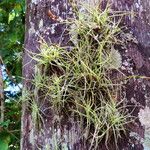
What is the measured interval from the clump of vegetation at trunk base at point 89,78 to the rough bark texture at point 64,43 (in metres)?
0.02

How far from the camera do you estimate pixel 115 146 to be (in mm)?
853

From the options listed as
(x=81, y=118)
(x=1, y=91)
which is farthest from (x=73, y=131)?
(x=1, y=91)

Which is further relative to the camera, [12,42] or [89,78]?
[12,42]

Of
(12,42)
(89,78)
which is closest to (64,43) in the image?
(89,78)

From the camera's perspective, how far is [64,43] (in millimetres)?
934

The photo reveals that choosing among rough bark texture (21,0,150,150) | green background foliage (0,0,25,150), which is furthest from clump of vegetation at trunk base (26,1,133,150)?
green background foliage (0,0,25,150)

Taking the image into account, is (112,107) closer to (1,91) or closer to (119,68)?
(119,68)

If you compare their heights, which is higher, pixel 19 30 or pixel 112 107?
pixel 19 30

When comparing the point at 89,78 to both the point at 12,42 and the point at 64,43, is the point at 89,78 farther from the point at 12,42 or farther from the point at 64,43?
the point at 12,42

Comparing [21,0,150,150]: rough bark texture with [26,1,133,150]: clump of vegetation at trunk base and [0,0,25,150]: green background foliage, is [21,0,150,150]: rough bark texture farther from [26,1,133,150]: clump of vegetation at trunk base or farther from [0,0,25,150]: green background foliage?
[0,0,25,150]: green background foliage

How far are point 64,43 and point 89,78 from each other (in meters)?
0.12

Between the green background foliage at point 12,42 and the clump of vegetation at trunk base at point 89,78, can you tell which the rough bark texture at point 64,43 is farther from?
the green background foliage at point 12,42

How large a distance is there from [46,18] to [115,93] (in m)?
0.28

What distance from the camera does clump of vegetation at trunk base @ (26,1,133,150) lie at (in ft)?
2.82
